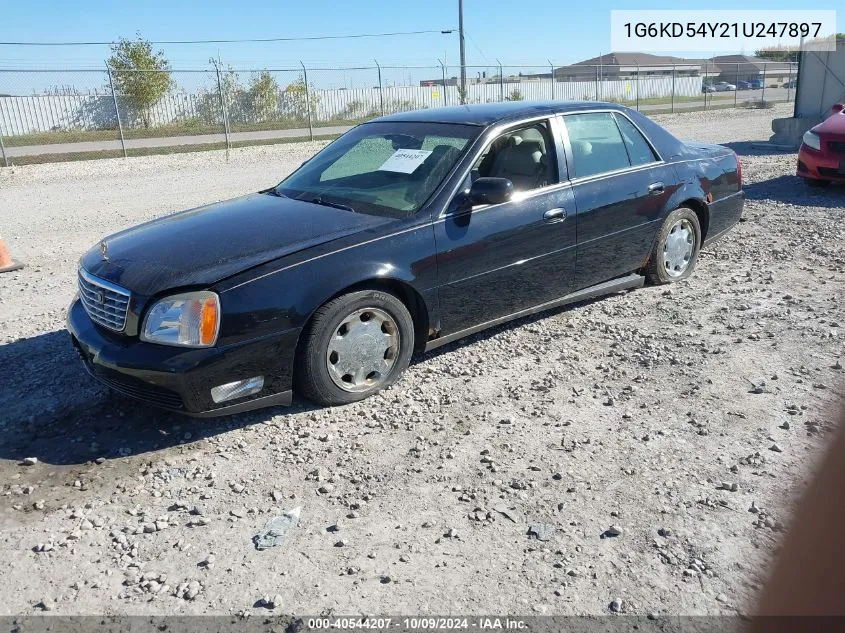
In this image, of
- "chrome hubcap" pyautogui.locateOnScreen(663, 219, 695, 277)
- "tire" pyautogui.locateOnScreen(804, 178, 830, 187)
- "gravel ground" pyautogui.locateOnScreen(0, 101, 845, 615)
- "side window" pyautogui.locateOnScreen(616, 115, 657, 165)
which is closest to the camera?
"gravel ground" pyautogui.locateOnScreen(0, 101, 845, 615)

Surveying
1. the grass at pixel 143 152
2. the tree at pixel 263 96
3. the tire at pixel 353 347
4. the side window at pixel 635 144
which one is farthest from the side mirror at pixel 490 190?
the tree at pixel 263 96

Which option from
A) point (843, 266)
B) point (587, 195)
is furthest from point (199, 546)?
point (843, 266)

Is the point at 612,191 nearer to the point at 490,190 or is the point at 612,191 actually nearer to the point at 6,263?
the point at 490,190

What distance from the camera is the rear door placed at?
16.5ft

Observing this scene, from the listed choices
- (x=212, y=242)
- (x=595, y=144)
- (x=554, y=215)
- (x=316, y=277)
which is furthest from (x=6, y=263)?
(x=595, y=144)

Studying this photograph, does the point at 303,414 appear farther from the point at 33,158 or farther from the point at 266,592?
the point at 33,158

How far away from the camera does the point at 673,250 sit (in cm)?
597

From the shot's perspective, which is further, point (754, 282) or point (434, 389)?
point (754, 282)

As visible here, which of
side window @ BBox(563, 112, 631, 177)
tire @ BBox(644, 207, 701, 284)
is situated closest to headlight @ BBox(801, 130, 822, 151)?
tire @ BBox(644, 207, 701, 284)

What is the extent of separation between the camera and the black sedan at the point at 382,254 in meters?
3.57

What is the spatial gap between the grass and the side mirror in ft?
52.6

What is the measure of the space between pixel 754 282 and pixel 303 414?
4.17 metres

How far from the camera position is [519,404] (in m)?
4.05

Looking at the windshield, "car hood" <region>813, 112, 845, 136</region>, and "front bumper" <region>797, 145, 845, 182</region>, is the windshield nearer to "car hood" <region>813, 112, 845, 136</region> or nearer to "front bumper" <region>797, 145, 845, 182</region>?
"front bumper" <region>797, 145, 845, 182</region>
